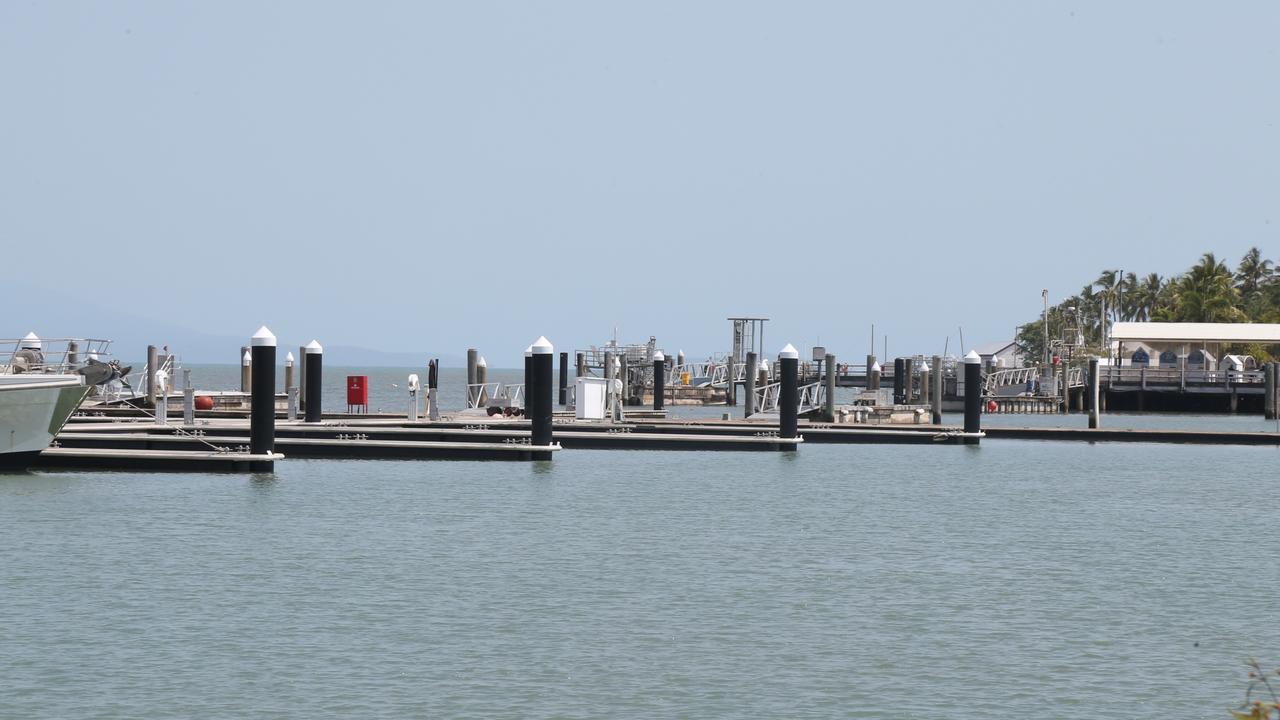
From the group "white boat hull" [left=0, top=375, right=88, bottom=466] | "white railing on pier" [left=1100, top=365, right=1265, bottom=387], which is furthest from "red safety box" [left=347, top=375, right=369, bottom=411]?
"white railing on pier" [left=1100, top=365, right=1265, bottom=387]

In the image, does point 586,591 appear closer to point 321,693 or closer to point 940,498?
point 321,693

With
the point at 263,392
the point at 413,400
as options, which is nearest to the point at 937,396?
the point at 413,400

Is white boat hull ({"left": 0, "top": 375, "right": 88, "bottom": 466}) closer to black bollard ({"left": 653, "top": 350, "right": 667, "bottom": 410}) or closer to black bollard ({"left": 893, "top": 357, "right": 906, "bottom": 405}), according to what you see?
black bollard ({"left": 653, "top": 350, "right": 667, "bottom": 410})

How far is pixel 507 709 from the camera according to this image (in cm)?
1388

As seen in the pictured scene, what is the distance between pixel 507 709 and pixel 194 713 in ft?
8.77

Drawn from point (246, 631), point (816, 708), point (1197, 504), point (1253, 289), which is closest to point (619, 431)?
point (1197, 504)

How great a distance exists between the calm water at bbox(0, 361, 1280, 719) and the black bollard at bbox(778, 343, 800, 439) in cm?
563

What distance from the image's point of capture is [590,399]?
46.0m

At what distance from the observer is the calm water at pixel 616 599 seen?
1450 cm

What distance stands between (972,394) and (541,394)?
1481cm

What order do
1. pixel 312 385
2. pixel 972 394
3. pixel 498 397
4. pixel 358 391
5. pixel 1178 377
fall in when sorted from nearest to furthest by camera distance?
pixel 312 385 < pixel 972 394 < pixel 358 391 < pixel 498 397 < pixel 1178 377

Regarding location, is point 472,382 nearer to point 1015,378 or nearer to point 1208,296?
point 1015,378

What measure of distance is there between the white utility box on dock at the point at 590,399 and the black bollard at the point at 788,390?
6.76 m

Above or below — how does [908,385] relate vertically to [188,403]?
above
